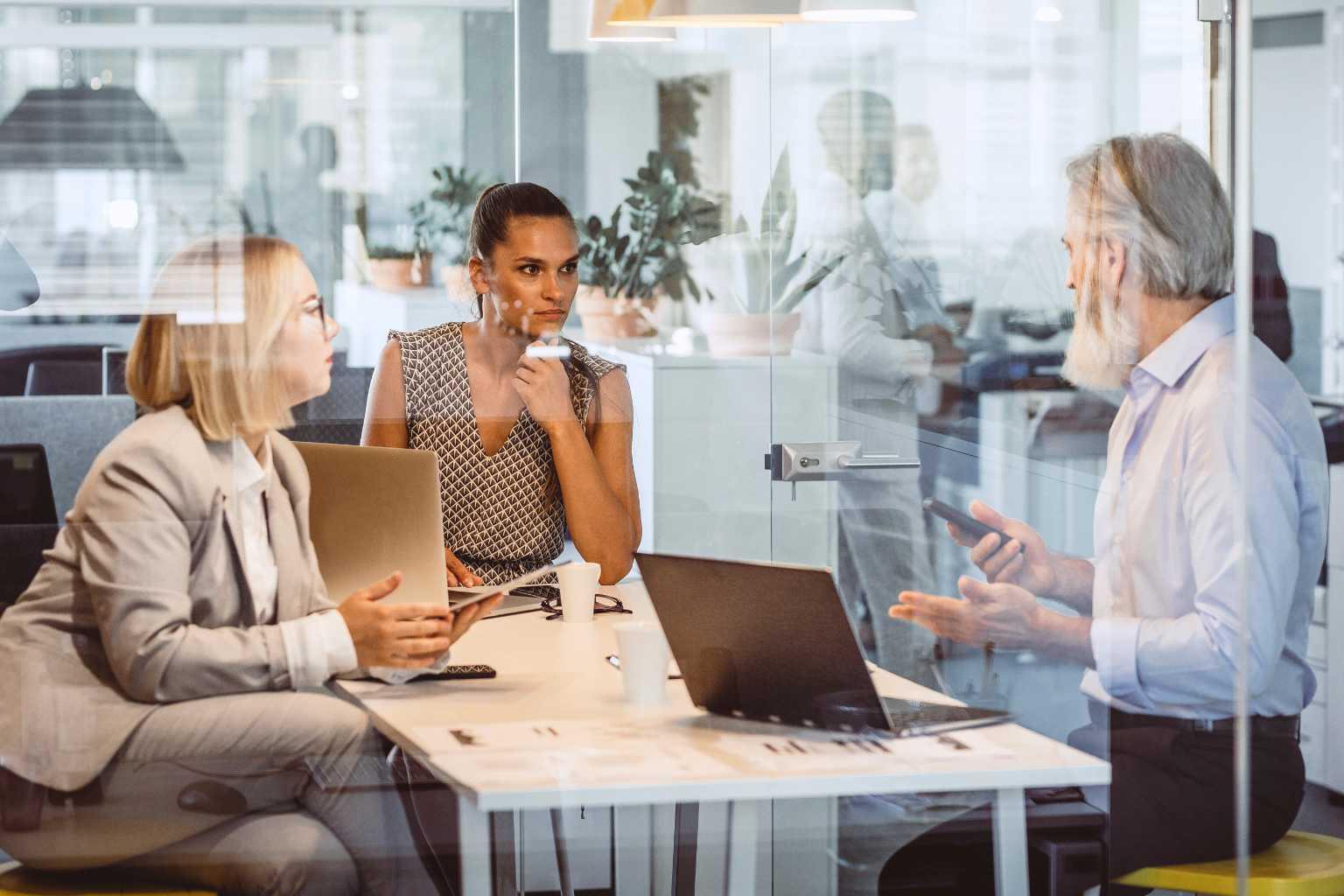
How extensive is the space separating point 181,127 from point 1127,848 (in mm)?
1709

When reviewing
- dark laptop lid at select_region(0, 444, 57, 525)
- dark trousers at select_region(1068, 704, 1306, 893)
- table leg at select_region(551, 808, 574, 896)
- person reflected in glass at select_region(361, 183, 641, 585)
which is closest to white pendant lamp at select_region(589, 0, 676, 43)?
person reflected in glass at select_region(361, 183, 641, 585)

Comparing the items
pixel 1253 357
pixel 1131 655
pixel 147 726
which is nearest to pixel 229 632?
pixel 147 726

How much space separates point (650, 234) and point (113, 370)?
0.78m

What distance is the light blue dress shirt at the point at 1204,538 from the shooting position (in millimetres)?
2389

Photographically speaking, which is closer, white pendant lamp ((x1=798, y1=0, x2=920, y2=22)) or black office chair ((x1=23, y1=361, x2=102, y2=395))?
black office chair ((x1=23, y1=361, x2=102, y2=395))

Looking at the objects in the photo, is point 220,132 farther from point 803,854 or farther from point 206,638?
point 803,854

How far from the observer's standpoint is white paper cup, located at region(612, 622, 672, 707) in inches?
75.5

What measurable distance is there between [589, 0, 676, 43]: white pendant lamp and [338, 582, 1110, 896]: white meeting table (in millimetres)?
813

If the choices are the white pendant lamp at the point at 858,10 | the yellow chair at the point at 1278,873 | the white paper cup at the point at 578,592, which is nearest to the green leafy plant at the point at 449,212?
the white paper cup at the point at 578,592

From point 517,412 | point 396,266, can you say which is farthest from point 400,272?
point 517,412

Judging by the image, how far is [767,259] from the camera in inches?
98.1

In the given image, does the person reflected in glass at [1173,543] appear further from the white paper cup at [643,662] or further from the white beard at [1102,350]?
the white paper cup at [643,662]

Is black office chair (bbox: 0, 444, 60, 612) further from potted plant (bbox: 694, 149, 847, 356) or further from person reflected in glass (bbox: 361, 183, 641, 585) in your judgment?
potted plant (bbox: 694, 149, 847, 356)

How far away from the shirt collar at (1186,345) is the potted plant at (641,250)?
714 mm
